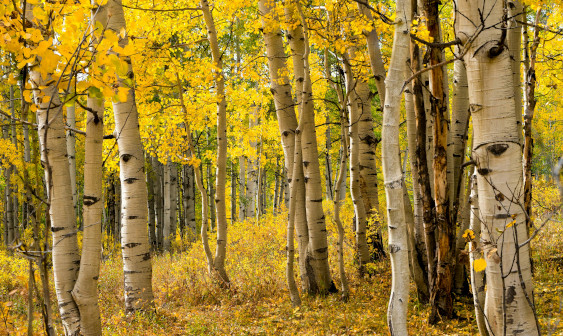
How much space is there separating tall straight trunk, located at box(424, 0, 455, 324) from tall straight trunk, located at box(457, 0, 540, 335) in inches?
75.4

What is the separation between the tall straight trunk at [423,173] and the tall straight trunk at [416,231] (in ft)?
0.39

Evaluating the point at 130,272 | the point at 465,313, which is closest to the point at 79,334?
the point at 130,272

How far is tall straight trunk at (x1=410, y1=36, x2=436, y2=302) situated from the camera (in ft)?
14.2

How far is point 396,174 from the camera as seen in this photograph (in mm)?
2424

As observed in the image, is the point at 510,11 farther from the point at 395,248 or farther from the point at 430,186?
the point at 395,248

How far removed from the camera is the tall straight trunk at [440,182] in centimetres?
416

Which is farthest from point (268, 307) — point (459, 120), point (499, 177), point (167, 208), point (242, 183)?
point (242, 183)

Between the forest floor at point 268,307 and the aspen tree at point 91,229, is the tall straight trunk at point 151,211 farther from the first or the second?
the aspen tree at point 91,229

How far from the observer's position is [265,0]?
578 centimetres

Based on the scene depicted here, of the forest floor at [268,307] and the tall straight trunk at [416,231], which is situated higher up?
the tall straight trunk at [416,231]

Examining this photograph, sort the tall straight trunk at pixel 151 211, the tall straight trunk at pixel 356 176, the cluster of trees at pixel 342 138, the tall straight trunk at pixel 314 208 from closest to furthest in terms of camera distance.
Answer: the cluster of trees at pixel 342 138 → the tall straight trunk at pixel 356 176 → the tall straight trunk at pixel 314 208 → the tall straight trunk at pixel 151 211

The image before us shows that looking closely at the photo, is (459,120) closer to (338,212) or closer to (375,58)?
(375,58)

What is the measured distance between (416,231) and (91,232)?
12.1ft

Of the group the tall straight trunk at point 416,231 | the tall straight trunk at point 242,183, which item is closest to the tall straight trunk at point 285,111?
the tall straight trunk at point 416,231
